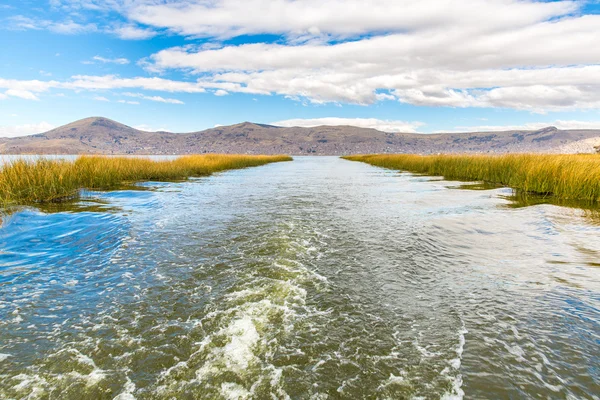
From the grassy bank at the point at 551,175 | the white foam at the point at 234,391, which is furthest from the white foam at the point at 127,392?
the grassy bank at the point at 551,175

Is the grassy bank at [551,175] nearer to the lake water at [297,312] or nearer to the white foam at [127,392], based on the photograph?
the lake water at [297,312]

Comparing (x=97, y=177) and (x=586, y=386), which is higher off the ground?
(x=97, y=177)

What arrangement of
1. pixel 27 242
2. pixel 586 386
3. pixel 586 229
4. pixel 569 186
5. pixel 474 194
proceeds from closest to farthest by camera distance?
pixel 586 386 → pixel 27 242 → pixel 586 229 → pixel 569 186 → pixel 474 194

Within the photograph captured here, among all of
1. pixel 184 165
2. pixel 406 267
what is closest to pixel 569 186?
pixel 406 267

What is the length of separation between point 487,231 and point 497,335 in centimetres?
595

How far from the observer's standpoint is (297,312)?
4430 mm

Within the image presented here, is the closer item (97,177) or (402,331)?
(402,331)

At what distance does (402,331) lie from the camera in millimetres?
3875

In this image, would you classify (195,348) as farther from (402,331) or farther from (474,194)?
(474,194)

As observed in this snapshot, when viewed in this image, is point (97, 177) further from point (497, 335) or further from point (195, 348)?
point (497, 335)

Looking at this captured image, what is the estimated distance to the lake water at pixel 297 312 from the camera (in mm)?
3029

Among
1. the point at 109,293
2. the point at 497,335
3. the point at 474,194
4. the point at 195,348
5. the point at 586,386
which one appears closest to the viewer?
the point at 586,386

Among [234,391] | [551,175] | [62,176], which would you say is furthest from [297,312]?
[551,175]

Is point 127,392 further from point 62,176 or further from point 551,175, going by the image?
point 551,175
